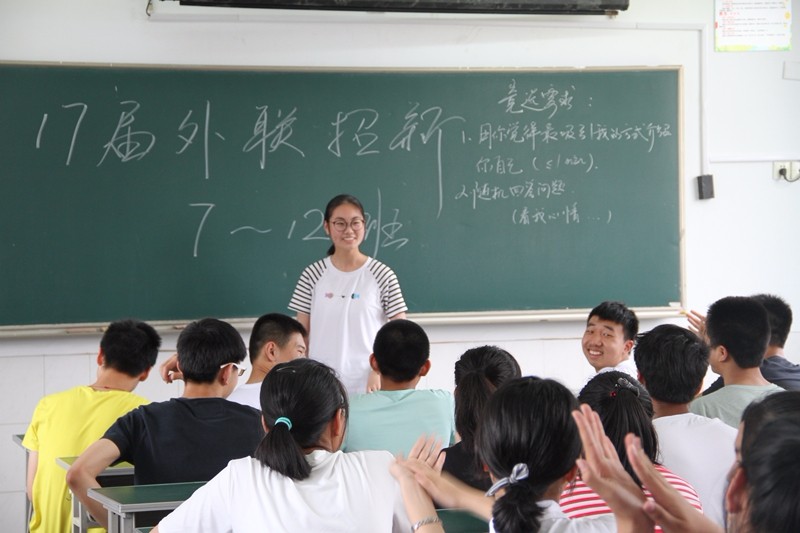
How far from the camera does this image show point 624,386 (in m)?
1.99

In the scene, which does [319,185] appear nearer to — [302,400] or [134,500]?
[134,500]

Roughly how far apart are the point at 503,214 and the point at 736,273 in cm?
142

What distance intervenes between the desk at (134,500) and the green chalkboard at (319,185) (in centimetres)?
234

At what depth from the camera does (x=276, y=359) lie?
11.4ft

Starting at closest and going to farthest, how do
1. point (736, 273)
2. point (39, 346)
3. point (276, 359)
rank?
point (276, 359), point (39, 346), point (736, 273)

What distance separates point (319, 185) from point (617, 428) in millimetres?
3123

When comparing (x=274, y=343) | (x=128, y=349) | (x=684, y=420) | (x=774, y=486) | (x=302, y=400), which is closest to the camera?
(x=774, y=486)

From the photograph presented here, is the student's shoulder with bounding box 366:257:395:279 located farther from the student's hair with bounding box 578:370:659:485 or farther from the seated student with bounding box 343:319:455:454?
the student's hair with bounding box 578:370:659:485

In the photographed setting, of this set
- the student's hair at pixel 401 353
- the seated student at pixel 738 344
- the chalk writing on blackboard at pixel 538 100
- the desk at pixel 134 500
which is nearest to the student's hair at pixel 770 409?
the desk at pixel 134 500

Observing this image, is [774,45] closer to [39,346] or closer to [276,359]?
[276,359]

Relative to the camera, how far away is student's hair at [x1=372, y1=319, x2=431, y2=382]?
10.1 ft

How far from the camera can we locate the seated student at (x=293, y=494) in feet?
5.88

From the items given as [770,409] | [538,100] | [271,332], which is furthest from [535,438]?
[538,100]

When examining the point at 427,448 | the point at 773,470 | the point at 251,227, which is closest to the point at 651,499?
the point at 773,470
